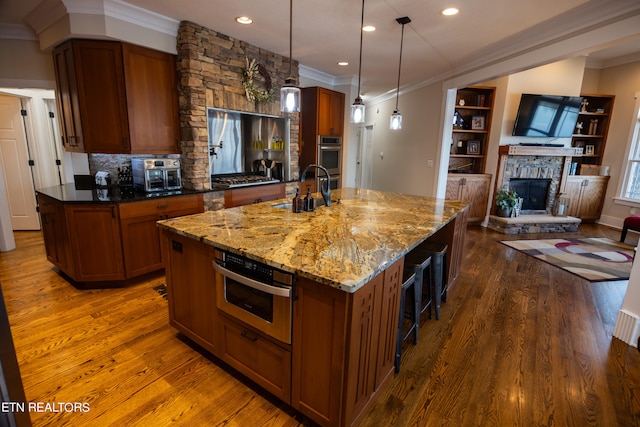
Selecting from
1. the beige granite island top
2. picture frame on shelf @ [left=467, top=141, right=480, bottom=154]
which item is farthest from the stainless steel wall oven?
picture frame on shelf @ [left=467, top=141, right=480, bottom=154]

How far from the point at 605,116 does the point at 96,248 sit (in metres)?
8.77

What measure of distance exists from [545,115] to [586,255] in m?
2.64

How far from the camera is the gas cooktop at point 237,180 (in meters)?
3.96

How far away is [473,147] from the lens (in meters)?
6.09

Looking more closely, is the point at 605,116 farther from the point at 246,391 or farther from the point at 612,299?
the point at 246,391

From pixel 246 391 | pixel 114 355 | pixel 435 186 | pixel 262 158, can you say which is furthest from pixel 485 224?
pixel 114 355

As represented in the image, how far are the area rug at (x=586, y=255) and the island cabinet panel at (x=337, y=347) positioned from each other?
341cm

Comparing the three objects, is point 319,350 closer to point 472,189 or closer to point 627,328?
point 627,328

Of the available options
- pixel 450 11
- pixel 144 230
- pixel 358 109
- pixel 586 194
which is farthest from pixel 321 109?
pixel 586 194

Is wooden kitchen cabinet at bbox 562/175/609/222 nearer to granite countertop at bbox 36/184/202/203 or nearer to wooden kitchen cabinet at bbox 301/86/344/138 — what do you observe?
wooden kitchen cabinet at bbox 301/86/344/138

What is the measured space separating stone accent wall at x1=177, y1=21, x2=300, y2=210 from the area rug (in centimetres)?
444

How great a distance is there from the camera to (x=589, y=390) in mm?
1913

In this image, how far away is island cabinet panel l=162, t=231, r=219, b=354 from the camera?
1903 millimetres

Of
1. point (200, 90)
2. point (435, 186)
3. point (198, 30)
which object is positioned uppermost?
point (198, 30)
